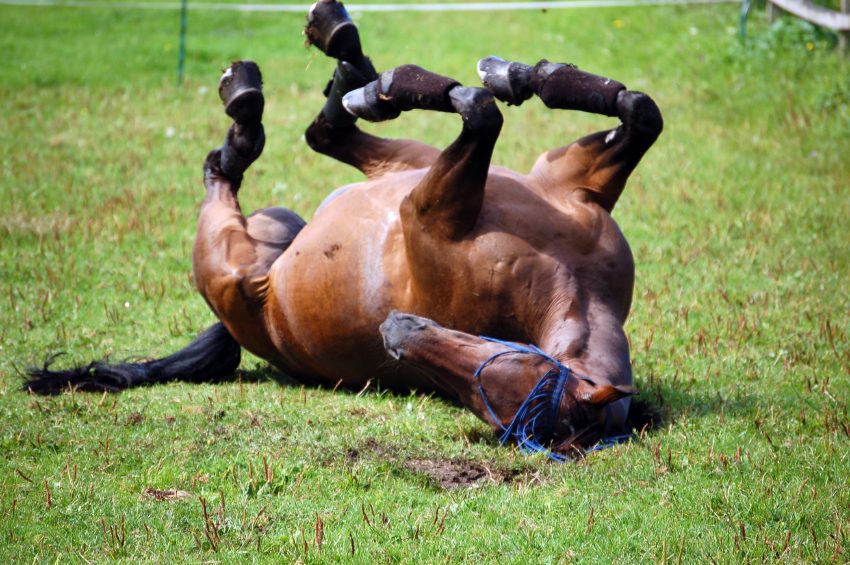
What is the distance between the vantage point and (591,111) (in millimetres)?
4836

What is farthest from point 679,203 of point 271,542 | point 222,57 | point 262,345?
point 222,57

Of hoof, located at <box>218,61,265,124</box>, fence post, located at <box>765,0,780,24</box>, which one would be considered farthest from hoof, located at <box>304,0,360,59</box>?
fence post, located at <box>765,0,780,24</box>

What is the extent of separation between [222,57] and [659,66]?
6.22 metres

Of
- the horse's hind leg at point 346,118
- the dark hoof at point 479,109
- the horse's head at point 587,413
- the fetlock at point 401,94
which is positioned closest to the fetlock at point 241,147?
the horse's hind leg at point 346,118

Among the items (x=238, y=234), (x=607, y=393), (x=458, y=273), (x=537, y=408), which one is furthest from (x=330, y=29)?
(x=607, y=393)

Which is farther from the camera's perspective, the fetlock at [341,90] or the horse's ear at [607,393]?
the fetlock at [341,90]

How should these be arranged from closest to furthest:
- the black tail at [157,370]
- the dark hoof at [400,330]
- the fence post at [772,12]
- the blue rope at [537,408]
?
the blue rope at [537,408] < the dark hoof at [400,330] < the black tail at [157,370] < the fence post at [772,12]

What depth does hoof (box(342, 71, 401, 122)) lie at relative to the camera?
4988 millimetres

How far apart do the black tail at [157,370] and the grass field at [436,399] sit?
132 mm

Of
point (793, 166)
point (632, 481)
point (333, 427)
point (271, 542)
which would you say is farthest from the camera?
point (793, 166)

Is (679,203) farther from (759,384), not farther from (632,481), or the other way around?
(632,481)

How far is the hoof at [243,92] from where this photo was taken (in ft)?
19.9

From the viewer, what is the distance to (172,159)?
10.9m

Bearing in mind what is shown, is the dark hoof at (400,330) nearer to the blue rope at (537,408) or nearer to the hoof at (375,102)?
the blue rope at (537,408)
